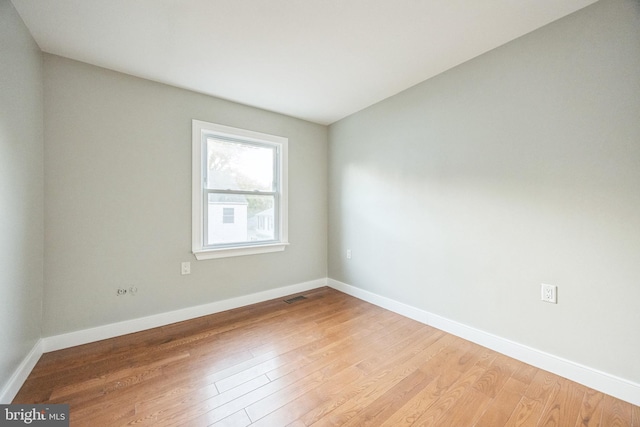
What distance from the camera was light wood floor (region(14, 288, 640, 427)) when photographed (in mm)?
1363

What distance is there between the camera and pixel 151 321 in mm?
2379

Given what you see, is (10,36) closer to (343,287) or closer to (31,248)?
(31,248)

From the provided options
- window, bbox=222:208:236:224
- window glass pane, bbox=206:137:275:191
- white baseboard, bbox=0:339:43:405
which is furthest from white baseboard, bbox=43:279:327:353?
window glass pane, bbox=206:137:275:191

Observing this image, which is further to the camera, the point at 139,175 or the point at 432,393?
the point at 139,175

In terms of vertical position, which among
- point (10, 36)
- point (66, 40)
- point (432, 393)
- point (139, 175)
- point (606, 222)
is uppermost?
point (66, 40)

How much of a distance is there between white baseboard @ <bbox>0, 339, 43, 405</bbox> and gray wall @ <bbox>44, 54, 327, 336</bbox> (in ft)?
0.60

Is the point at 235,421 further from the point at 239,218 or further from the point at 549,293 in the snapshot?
the point at 549,293

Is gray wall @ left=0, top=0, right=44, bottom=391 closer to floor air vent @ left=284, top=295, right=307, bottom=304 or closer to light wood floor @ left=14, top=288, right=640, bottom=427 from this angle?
light wood floor @ left=14, top=288, right=640, bottom=427

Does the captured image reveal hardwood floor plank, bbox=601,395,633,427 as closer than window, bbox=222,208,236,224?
Yes

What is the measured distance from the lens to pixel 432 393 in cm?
154

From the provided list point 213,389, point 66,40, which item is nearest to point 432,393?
point 213,389

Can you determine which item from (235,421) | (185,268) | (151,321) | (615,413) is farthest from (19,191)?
(615,413)

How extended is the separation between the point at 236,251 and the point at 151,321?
1.01 m

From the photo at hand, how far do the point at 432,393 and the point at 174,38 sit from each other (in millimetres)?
2996
